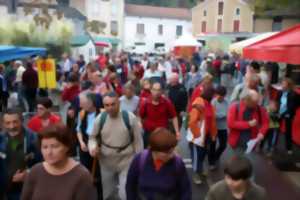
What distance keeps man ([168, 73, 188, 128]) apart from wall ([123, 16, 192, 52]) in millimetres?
58090

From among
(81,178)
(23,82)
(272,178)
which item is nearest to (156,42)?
(23,82)

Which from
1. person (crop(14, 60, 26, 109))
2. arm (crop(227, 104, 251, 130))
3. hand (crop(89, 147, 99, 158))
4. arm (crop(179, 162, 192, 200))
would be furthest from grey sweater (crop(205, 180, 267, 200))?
person (crop(14, 60, 26, 109))

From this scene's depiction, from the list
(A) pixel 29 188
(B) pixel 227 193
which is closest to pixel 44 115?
(A) pixel 29 188

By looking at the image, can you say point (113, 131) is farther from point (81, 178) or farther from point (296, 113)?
point (296, 113)

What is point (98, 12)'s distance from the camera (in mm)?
63562

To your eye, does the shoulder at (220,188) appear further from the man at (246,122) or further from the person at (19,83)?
the person at (19,83)

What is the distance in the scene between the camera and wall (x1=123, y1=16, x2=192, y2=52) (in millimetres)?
68625

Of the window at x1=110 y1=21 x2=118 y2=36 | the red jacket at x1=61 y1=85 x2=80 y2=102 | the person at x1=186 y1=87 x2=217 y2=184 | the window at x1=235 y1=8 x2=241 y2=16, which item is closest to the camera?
the person at x1=186 y1=87 x2=217 y2=184

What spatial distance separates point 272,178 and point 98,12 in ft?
188

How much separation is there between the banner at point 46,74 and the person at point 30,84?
3024mm

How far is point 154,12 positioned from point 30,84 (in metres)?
58.8

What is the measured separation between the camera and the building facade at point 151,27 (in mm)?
68625

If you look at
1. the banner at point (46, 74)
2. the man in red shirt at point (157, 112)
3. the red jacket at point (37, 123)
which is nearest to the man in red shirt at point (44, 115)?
the red jacket at point (37, 123)

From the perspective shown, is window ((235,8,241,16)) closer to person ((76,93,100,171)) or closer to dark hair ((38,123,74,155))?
person ((76,93,100,171))
